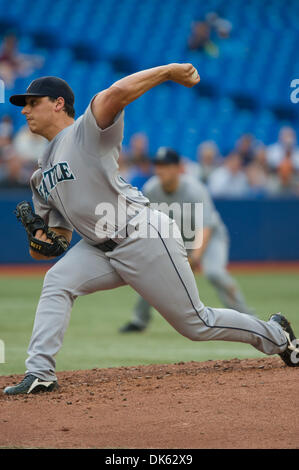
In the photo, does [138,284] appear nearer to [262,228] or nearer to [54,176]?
[54,176]

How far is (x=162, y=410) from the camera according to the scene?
13.2 feet

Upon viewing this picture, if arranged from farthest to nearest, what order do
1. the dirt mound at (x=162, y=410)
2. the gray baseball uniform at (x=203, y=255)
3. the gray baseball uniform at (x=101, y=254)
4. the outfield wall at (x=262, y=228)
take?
1. the outfield wall at (x=262, y=228)
2. the gray baseball uniform at (x=203, y=255)
3. the gray baseball uniform at (x=101, y=254)
4. the dirt mound at (x=162, y=410)

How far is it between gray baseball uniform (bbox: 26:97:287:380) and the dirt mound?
328 millimetres

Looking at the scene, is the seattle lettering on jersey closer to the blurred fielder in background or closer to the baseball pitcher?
the baseball pitcher

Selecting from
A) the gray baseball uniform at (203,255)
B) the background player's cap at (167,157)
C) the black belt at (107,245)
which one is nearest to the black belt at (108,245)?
the black belt at (107,245)

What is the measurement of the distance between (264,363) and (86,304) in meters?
4.94

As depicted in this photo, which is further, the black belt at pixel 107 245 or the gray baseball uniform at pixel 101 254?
the black belt at pixel 107 245

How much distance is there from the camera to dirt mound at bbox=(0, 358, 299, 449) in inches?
138

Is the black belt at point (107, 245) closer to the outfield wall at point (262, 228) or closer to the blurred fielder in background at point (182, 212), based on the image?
the blurred fielder in background at point (182, 212)

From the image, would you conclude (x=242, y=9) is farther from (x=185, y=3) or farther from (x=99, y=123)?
(x=99, y=123)

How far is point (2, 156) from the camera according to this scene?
12445mm

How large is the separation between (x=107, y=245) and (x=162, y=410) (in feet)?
3.34

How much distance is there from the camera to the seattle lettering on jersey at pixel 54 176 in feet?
14.2
